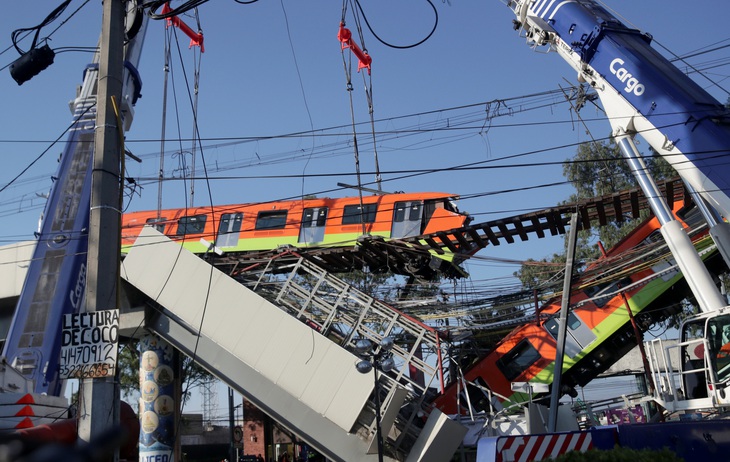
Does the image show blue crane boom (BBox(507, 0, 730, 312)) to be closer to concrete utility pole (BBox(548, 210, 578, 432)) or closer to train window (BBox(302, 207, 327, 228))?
concrete utility pole (BBox(548, 210, 578, 432))

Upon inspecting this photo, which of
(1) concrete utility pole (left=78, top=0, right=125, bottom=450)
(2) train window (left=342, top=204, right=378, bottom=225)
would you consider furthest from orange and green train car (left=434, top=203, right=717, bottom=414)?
(1) concrete utility pole (left=78, top=0, right=125, bottom=450)

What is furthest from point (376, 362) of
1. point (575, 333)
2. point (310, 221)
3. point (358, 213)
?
point (310, 221)

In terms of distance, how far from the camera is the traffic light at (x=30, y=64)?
11.9 meters

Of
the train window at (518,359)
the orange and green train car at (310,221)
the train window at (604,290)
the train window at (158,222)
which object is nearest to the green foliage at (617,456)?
the train window at (604,290)

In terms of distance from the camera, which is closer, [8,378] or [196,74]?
[8,378]

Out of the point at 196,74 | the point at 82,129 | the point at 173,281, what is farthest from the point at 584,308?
the point at 196,74

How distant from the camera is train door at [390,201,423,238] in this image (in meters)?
29.4

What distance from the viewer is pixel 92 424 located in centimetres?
895

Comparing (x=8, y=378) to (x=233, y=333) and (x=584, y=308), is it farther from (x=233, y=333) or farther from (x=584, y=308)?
(x=584, y=308)

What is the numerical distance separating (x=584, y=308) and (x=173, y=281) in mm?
13026

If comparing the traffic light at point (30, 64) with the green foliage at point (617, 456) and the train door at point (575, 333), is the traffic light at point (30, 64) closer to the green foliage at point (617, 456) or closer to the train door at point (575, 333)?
the green foliage at point (617, 456)

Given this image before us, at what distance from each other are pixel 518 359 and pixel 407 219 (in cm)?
849

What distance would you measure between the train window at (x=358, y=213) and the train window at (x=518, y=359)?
30.9 feet

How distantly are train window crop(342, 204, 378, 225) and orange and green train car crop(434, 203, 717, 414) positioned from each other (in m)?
8.87
